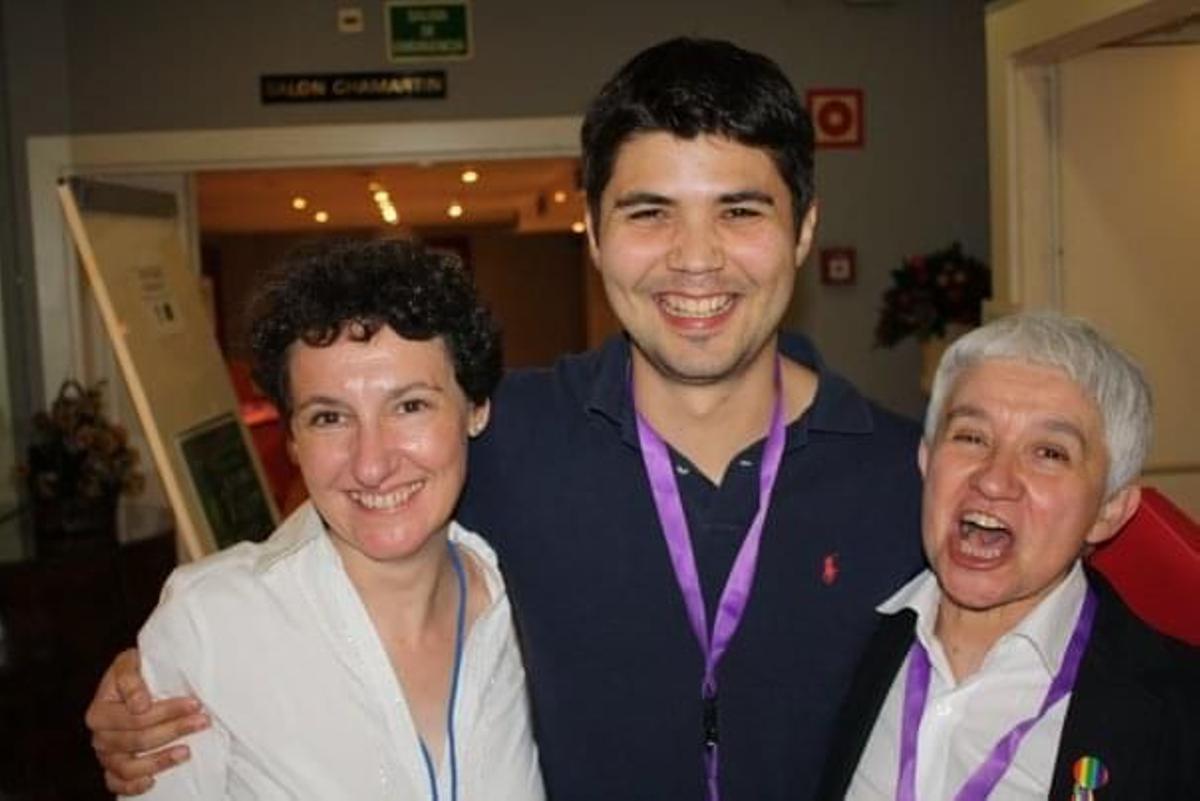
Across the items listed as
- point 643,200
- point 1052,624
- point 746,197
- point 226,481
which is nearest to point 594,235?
point 643,200

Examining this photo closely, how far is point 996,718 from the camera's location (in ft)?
5.33

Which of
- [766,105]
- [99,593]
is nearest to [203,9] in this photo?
[99,593]

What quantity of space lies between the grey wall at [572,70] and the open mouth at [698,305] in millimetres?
3495

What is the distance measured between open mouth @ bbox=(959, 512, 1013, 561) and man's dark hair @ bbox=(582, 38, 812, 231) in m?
0.52

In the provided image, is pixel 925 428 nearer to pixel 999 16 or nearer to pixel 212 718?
pixel 212 718

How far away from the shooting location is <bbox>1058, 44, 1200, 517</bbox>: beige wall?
434 centimetres

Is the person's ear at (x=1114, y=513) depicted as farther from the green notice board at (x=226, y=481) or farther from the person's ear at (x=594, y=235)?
the green notice board at (x=226, y=481)

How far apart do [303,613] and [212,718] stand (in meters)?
0.17

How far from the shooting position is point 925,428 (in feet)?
6.04

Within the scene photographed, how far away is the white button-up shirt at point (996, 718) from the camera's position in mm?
1568

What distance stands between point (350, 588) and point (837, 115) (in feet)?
13.4

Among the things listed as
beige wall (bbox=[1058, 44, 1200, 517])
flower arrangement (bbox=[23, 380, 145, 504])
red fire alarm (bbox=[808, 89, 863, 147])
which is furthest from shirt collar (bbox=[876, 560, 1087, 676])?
red fire alarm (bbox=[808, 89, 863, 147])

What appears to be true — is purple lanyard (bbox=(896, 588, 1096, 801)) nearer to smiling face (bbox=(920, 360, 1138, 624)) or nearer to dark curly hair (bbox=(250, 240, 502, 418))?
smiling face (bbox=(920, 360, 1138, 624))

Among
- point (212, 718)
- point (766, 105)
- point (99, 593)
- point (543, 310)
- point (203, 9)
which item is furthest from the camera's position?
point (543, 310)
